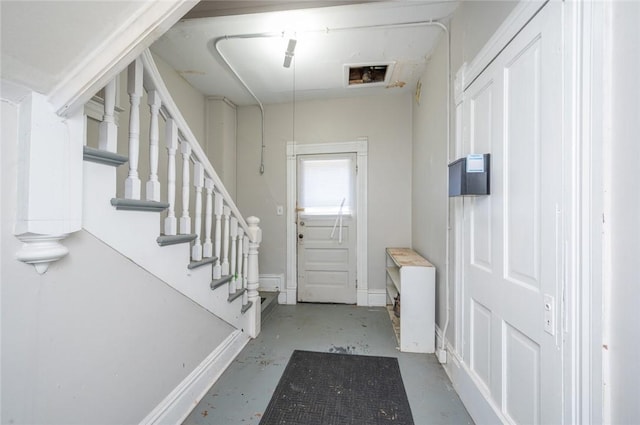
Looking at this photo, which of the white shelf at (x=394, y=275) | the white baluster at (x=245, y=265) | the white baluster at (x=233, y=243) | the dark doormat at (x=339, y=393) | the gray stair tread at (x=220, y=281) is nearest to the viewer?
the dark doormat at (x=339, y=393)

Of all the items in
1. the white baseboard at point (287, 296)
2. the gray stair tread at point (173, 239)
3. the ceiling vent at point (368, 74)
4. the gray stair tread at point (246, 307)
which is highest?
the ceiling vent at point (368, 74)

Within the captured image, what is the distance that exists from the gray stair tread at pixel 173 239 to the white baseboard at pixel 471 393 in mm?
1844

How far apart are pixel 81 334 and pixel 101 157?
2.17ft

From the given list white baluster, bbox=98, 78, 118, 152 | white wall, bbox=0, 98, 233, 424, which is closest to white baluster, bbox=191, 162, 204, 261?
white wall, bbox=0, 98, 233, 424

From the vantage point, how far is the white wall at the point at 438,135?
4.76 ft

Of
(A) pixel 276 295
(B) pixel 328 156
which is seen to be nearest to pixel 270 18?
(B) pixel 328 156

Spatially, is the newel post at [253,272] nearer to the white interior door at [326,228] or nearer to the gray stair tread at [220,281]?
the gray stair tread at [220,281]

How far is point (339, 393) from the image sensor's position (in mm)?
1616

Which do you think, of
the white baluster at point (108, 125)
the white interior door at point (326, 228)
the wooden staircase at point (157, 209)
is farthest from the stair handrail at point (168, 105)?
the white interior door at point (326, 228)

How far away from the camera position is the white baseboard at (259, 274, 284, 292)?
3.30 meters

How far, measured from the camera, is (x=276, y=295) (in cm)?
320

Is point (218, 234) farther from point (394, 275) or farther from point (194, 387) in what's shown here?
point (394, 275)

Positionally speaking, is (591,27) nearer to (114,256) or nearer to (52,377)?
(114,256)

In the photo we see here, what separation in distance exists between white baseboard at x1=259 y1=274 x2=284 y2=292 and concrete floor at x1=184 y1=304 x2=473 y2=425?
0.30 metres
